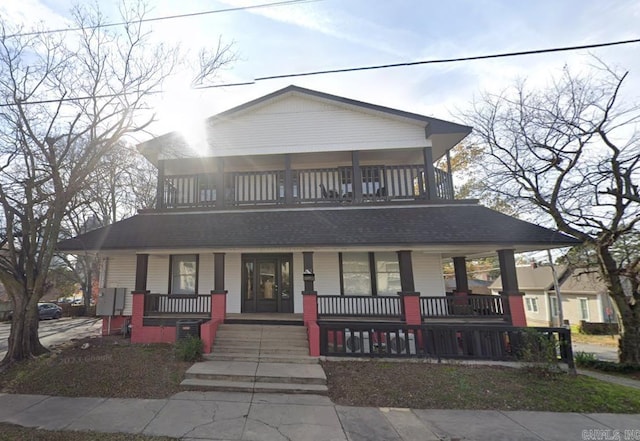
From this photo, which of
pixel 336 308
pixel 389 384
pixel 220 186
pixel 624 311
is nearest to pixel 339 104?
pixel 220 186

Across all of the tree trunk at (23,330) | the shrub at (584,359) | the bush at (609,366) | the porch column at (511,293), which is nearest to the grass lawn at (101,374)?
the tree trunk at (23,330)

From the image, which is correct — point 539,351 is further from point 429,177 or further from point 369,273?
point 429,177

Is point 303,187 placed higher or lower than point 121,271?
higher

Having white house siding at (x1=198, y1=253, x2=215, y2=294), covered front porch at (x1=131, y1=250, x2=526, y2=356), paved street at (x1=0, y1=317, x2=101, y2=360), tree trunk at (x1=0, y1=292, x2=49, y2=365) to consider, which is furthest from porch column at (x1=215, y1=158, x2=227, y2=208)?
paved street at (x1=0, y1=317, x2=101, y2=360)

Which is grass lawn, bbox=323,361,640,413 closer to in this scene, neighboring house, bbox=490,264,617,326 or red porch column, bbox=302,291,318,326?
red porch column, bbox=302,291,318,326

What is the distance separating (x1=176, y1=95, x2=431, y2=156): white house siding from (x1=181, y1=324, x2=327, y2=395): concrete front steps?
270 inches

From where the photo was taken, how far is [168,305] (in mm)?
9836

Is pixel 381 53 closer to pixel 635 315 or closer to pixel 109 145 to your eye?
pixel 109 145

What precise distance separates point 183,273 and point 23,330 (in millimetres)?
4523

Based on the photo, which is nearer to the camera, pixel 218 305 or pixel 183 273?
pixel 218 305

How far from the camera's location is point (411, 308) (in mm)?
8898

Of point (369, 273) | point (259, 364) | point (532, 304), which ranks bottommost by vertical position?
point (532, 304)

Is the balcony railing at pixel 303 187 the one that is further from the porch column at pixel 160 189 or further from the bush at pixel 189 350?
the bush at pixel 189 350

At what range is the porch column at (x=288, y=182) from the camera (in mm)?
11352
